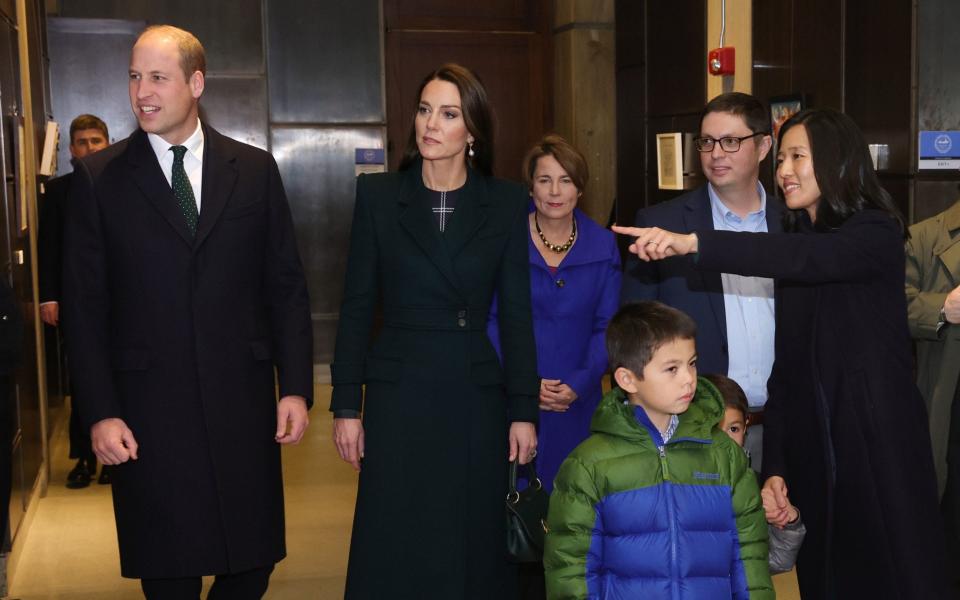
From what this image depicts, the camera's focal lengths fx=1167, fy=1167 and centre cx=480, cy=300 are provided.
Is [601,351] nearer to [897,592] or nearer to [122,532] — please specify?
[897,592]

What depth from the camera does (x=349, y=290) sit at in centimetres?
320

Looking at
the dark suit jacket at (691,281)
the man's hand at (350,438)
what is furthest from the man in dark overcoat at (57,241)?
the dark suit jacket at (691,281)

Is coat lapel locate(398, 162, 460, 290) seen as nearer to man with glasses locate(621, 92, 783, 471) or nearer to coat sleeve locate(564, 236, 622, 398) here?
Result: man with glasses locate(621, 92, 783, 471)

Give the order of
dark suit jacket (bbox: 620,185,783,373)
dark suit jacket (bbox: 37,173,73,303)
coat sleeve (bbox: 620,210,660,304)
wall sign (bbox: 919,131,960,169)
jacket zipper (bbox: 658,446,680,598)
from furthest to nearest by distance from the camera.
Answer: dark suit jacket (bbox: 37,173,73,303), wall sign (bbox: 919,131,960,169), coat sleeve (bbox: 620,210,660,304), dark suit jacket (bbox: 620,185,783,373), jacket zipper (bbox: 658,446,680,598)

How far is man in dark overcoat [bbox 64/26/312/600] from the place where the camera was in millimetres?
3000

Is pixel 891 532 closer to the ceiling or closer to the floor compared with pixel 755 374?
closer to the floor

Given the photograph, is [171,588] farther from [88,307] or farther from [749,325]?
[749,325]

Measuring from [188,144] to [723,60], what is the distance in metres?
4.50

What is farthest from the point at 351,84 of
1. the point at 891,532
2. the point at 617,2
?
the point at 891,532

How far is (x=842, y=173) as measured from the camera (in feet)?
9.11

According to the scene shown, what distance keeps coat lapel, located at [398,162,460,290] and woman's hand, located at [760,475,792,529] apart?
96cm

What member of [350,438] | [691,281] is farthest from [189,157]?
[691,281]

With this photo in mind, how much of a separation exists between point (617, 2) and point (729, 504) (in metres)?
6.92

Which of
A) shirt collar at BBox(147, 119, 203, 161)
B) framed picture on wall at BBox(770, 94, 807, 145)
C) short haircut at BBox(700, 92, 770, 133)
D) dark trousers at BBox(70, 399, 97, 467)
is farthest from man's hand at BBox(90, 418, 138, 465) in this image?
framed picture on wall at BBox(770, 94, 807, 145)
